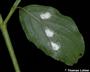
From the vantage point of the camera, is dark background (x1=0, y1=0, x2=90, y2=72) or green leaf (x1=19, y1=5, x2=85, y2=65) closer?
green leaf (x1=19, y1=5, x2=85, y2=65)

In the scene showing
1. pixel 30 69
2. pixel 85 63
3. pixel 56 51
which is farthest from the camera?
pixel 85 63

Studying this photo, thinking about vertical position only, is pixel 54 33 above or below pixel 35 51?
above

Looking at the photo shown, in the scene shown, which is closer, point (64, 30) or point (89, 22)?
point (64, 30)

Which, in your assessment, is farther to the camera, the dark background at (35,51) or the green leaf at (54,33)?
the dark background at (35,51)

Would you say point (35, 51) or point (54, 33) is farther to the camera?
point (35, 51)

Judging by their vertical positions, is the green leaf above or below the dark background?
above

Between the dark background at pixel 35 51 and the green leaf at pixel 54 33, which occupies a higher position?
the green leaf at pixel 54 33

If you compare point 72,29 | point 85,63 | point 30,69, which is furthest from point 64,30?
point 85,63

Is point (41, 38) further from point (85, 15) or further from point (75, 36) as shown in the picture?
point (85, 15)
